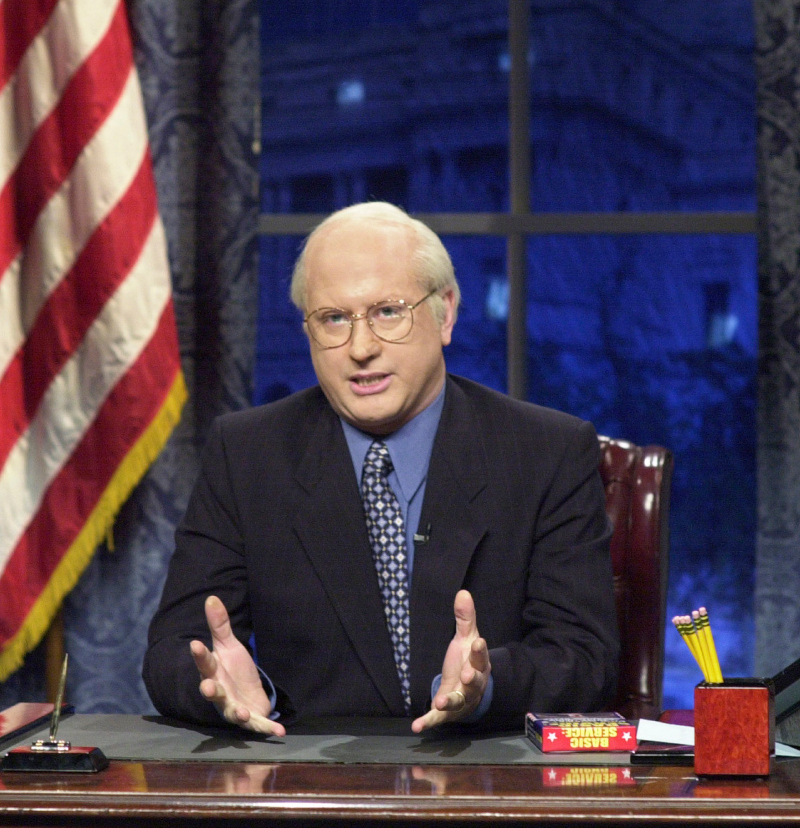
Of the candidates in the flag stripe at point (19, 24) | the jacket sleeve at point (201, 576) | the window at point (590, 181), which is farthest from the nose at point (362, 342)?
the window at point (590, 181)

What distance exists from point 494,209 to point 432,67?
1.79ft

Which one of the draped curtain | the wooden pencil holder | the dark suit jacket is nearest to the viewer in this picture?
the wooden pencil holder

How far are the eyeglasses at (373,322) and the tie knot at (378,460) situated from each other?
20 centimetres

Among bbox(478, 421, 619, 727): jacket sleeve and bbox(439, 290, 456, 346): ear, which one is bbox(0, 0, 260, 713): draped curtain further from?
bbox(478, 421, 619, 727): jacket sleeve

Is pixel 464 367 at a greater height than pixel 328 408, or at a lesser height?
greater

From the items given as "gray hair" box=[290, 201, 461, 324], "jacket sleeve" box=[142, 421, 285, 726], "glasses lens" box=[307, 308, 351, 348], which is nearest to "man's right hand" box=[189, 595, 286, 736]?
"jacket sleeve" box=[142, 421, 285, 726]

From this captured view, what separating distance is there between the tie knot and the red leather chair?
447 millimetres

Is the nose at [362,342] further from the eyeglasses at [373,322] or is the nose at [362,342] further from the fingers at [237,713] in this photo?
the fingers at [237,713]

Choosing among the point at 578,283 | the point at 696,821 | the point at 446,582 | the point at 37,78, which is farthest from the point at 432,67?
the point at 696,821

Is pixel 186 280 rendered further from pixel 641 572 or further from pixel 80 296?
pixel 641 572

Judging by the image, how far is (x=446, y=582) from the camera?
6.83 ft

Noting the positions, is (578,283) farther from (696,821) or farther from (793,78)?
(696,821)

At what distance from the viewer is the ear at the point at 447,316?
2283 millimetres

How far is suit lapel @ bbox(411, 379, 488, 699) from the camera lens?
6.80ft
